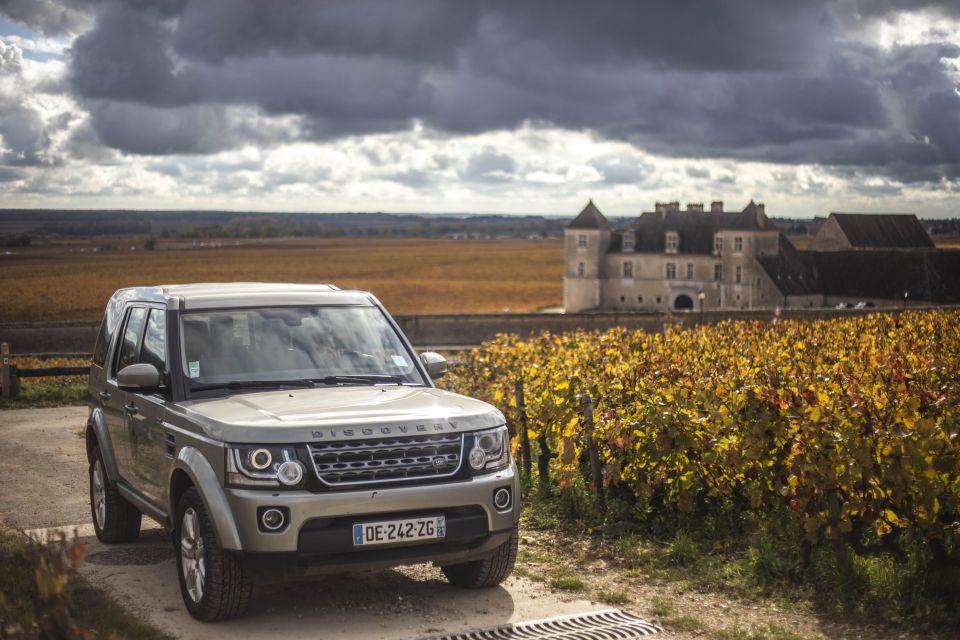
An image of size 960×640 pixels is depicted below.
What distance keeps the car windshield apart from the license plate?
1.45 meters

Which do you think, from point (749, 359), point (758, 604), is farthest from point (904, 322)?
point (758, 604)

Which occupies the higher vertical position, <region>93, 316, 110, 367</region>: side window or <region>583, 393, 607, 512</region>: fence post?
<region>93, 316, 110, 367</region>: side window

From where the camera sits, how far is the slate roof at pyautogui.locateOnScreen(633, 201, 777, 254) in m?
95.6

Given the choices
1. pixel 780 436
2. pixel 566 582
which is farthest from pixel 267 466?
pixel 780 436

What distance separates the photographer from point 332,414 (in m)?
6.31

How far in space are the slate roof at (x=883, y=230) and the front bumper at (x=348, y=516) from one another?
10296 cm

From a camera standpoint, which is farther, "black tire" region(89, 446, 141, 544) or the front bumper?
"black tire" region(89, 446, 141, 544)

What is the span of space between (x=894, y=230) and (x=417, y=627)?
11026 centimetres

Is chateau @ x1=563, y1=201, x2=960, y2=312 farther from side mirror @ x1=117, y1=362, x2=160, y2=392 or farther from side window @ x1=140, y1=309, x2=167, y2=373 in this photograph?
side mirror @ x1=117, y1=362, x2=160, y2=392

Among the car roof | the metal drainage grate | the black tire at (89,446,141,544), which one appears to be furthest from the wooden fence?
the metal drainage grate

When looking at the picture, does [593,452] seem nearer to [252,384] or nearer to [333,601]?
[333,601]

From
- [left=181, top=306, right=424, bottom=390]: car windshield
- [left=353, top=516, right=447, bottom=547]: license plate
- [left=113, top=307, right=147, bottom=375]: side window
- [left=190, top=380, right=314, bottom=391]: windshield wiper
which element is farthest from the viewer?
[left=113, top=307, right=147, bottom=375]: side window

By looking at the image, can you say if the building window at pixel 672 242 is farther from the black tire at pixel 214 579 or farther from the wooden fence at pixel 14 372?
the black tire at pixel 214 579

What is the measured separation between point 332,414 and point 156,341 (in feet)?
6.85
